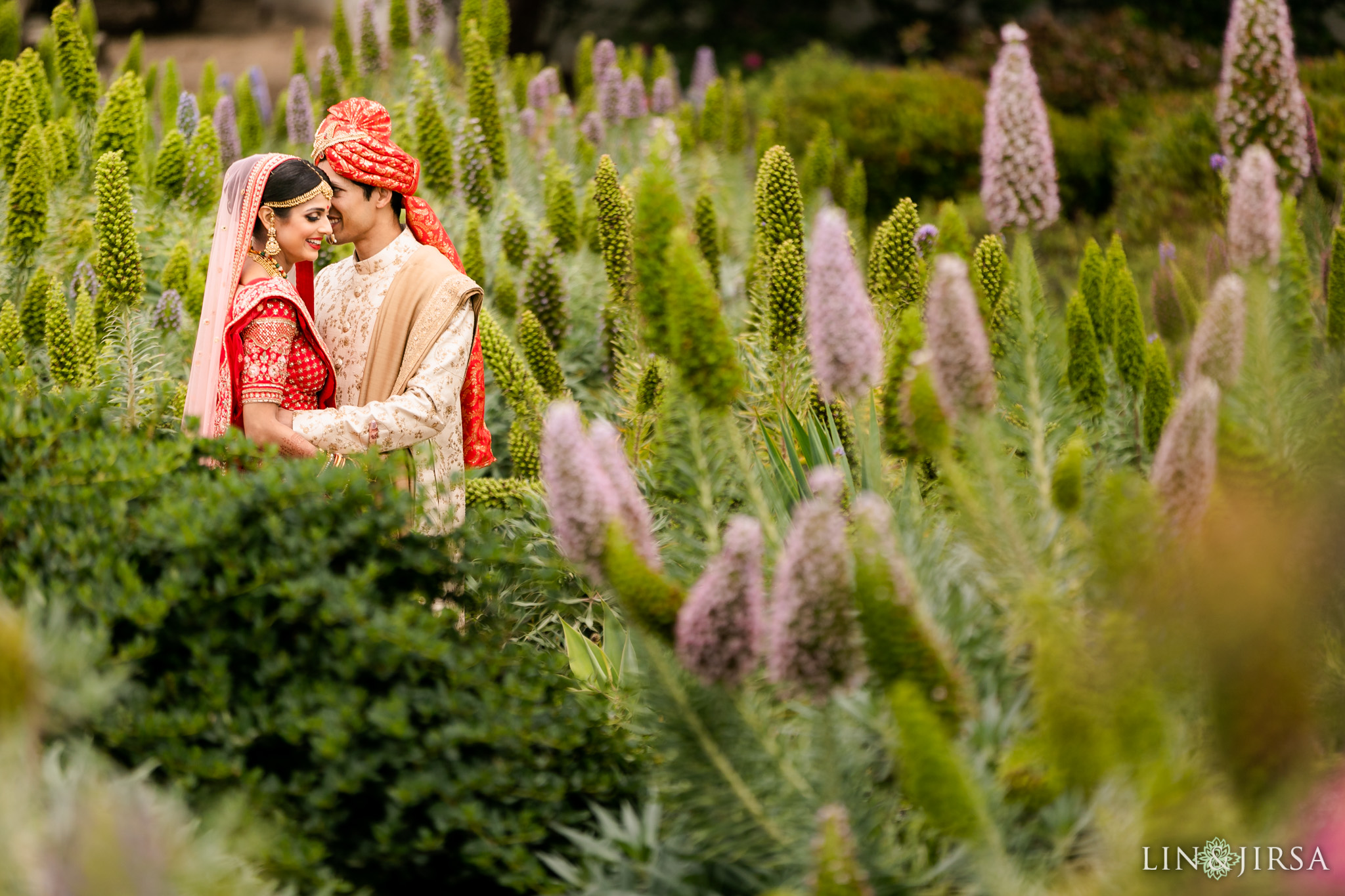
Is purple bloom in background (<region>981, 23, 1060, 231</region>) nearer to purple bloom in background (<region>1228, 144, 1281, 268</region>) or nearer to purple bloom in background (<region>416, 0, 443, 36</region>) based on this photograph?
purple bloom in background (<region>1228, 144, 1281, 268</region>)

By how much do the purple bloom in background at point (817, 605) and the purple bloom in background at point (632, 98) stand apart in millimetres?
6649

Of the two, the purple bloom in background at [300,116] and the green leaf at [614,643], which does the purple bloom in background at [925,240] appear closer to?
the green leaf at [614,643]

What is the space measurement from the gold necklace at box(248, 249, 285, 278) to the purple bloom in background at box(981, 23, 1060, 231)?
1.91 metres

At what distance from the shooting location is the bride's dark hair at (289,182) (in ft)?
10.2

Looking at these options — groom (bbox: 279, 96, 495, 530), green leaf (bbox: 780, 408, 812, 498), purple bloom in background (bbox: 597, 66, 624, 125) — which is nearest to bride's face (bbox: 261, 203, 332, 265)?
groom (bbox: 279, 96, 495, 530)

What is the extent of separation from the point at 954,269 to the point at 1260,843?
A: 0.94 meters

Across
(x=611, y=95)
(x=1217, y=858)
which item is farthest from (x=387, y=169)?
(x=611, y=95)

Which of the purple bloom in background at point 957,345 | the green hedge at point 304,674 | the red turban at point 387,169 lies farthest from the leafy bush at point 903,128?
the purple bloom in background at point 957,345

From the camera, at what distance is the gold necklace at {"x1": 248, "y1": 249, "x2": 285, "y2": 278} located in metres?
3.16

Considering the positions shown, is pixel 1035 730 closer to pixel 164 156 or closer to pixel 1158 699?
pixel 1158 699

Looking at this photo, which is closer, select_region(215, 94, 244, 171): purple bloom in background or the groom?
the groom

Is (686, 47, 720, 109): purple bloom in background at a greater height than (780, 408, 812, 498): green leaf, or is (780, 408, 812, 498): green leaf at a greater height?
(686, 47, 720, 109): purple bloom in background

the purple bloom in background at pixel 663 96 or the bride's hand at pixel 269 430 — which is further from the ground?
the purple bloom in background at pixel 663 96

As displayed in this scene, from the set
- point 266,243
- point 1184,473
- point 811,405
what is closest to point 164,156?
point 266,243
